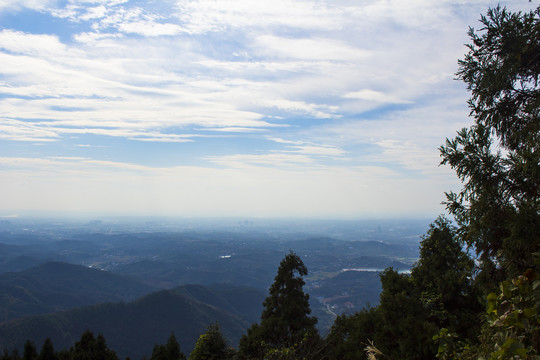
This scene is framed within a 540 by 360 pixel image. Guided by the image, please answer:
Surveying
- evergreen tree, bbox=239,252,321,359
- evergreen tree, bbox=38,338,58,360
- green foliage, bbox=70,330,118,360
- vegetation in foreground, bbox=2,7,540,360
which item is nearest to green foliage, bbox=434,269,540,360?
vegetation in foreground, bbox=2,7,540,360

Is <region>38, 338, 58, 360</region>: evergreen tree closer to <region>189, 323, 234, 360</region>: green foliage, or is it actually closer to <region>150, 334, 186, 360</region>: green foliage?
<region>150, 334, 186, 360</region>: green foliage

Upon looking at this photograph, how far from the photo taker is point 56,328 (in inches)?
3497

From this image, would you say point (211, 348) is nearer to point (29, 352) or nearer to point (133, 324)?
point (29, 352)

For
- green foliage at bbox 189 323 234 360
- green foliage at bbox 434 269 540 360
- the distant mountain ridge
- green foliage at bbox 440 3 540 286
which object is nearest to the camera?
green foliage at bbox 434 269 540 360

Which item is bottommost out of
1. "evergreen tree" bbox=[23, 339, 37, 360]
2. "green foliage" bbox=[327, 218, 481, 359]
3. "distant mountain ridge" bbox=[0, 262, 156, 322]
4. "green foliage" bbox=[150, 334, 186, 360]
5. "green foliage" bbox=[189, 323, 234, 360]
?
"distant mountain ridge" bbox=[0, 262, 156, 322]

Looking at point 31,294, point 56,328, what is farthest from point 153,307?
point 31,294

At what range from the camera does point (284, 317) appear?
16.8 meters

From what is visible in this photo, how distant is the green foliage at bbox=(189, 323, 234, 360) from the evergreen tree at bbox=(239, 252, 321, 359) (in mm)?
804

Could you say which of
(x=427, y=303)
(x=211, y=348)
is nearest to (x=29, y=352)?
(x=211, y=348)

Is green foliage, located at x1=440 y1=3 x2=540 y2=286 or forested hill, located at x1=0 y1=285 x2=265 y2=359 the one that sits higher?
green foliage, located at x1=440 y1=3 x2=540 y2=286

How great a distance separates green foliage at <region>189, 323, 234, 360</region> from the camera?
48.2ft

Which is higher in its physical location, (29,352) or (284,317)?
(284,317)

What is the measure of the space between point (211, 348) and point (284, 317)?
4.08 meters

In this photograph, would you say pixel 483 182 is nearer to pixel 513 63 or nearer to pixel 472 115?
pixel 472 115
